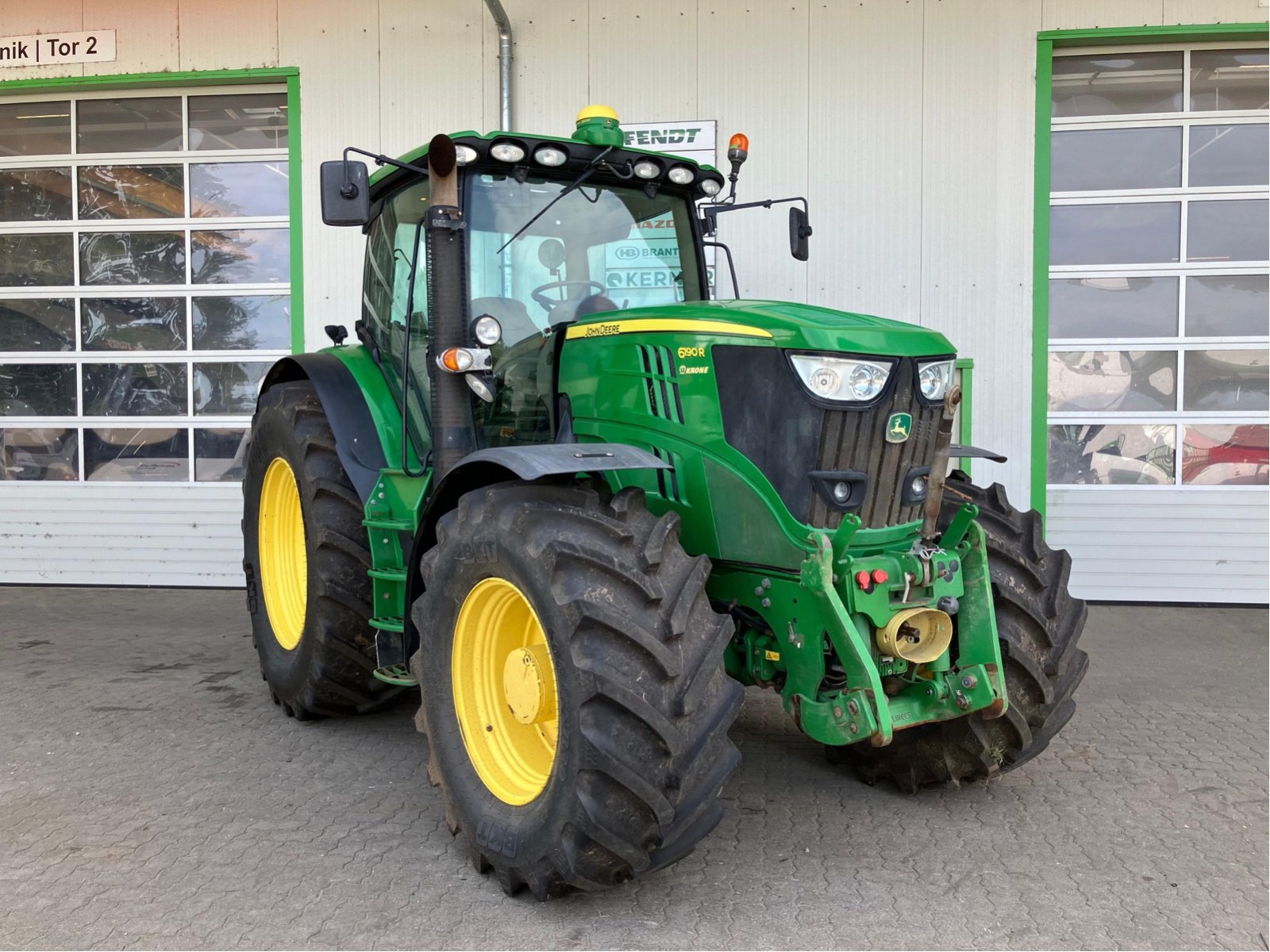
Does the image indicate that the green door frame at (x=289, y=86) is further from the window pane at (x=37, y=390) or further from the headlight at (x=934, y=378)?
the headlight at (x=934, y=378)

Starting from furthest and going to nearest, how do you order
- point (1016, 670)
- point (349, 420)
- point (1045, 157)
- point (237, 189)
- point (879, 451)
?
point (237, 189) < point (1045, 157) < point (349, 420) < point (1016, 670) < point (879, 451)

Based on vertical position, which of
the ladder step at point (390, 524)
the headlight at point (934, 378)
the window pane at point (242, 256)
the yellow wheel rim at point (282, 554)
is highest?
the window pane at point (242, 256)

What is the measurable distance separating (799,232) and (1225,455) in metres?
4.08

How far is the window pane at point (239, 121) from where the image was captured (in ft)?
24.7

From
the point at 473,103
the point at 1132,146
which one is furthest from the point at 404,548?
the point at 1132,146

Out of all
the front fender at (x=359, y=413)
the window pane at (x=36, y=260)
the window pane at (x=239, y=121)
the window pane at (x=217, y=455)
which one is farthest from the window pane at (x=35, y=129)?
the front fender at (x=359, y=413)

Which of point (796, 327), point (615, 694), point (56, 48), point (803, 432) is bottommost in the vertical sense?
point (615, 694)

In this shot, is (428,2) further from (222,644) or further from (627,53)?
(222,644)

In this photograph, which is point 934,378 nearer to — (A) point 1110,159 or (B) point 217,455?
(A) point 1110,159

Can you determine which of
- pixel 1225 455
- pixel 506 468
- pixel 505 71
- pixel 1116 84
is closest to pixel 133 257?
pixel 505 71

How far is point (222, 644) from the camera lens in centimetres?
596

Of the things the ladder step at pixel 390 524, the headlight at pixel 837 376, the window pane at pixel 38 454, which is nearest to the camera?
the headlight at pixel 837 376

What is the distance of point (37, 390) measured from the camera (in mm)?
7887

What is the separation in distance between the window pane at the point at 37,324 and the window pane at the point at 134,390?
32 centimetres
